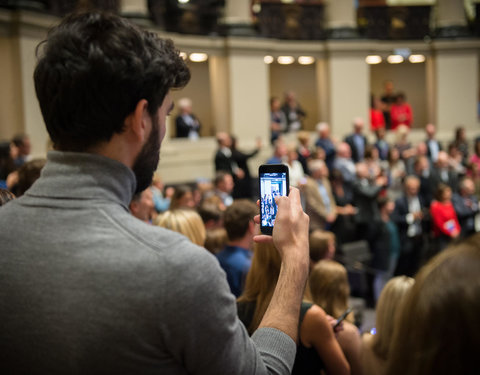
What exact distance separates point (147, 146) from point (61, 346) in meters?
0.49

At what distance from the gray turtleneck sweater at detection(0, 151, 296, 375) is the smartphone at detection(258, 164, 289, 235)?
25.6 inches

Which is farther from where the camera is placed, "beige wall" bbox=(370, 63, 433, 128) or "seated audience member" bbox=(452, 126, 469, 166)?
"beige wall" bbox=(370, 63, 433, 128)

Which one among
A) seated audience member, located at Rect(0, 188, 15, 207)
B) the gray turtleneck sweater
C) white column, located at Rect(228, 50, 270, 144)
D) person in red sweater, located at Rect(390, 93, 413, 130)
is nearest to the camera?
the gray turtleneck sweater

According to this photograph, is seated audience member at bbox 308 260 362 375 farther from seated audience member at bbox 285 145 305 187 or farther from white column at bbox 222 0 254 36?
white column at bbox 222 0 254 36

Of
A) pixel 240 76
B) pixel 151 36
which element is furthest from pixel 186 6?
pixel 151 36

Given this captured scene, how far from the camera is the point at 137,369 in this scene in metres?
1.30

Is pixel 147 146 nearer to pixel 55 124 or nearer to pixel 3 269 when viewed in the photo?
pixel 55 124

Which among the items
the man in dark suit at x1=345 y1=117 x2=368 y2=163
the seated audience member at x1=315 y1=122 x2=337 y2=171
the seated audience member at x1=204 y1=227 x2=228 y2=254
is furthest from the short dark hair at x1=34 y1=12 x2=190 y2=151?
the man in dark suit at x1=345 y1=117 x2=368 y2=163

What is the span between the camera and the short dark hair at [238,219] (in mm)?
4121

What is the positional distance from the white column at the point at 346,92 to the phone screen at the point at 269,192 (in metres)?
15.5

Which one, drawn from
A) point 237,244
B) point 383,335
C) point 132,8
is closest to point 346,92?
point 132,8

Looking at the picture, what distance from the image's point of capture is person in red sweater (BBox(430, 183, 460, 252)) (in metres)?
9.84

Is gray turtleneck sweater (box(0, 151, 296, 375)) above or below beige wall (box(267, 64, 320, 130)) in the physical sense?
below

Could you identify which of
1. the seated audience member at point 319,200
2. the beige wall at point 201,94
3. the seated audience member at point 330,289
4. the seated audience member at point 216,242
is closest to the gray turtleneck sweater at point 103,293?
the seated audience member at point 330,289
